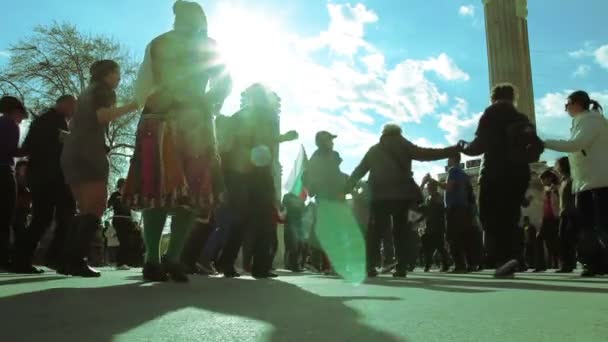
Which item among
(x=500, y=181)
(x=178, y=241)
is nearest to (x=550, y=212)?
(x=500, y=181)

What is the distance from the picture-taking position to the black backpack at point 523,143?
589cm

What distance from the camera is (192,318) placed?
258 cm

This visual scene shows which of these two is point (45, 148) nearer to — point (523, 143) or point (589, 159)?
point (523, 143)

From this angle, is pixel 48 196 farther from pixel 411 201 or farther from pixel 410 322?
pixel 410 322

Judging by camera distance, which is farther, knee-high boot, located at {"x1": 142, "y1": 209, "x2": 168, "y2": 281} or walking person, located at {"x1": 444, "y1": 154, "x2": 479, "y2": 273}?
walking person, located at {"x1": 444, "y1": 154, "x2": 479, "y2": 273}

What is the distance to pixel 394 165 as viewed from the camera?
729cm

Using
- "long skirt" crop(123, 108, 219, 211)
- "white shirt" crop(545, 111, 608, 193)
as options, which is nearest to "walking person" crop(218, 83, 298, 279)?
"long skirt" crop(123, 108, 219, 211)

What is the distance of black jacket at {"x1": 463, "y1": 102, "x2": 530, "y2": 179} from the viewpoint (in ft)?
20.3

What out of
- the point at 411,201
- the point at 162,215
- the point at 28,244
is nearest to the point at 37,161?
the point at 28,244

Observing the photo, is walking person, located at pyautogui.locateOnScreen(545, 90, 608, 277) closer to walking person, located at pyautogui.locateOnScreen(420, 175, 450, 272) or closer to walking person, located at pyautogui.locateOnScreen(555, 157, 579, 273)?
walking person, located at pyautogui.locateOnScreen(555, 157, 579, 273)

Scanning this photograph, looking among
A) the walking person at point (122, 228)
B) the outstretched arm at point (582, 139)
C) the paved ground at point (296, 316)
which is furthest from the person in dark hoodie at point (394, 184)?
the walking person at point (122, 228)

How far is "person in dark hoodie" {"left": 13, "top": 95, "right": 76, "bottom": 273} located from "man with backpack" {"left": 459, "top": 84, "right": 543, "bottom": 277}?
4.44 meters

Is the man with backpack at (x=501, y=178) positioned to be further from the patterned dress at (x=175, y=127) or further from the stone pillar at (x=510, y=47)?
the stone pillar at (x=510, y=47)

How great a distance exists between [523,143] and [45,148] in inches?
200
